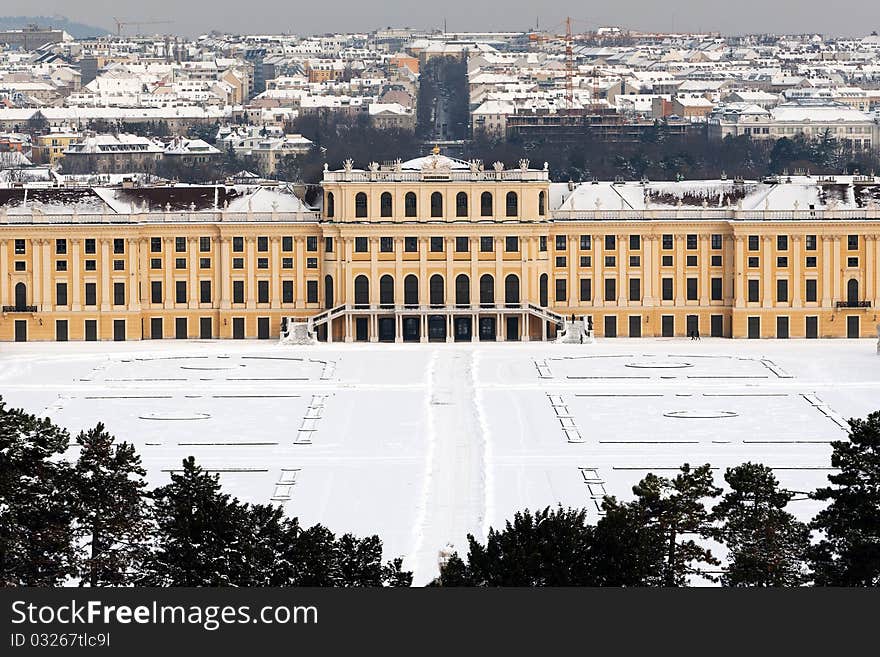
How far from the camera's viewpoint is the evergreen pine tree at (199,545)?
3444 cm

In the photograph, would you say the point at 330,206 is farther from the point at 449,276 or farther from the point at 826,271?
the point at 826,271

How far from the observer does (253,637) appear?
22.9 m

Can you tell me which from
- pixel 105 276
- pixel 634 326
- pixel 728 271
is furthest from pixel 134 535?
pixel 728 271

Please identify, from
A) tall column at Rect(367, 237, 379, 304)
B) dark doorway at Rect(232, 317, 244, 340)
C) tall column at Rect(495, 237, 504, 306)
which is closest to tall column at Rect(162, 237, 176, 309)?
dark doorway at Rect(232, 317, 244, 340)

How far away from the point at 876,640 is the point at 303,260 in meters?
66.5

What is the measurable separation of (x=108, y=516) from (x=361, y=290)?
51.6m

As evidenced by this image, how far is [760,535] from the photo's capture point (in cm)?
3594

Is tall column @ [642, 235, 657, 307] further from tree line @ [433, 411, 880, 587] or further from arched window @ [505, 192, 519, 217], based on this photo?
tree line @ [433, 411, 880, 587]

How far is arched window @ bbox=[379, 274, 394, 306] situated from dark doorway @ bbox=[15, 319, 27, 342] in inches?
493

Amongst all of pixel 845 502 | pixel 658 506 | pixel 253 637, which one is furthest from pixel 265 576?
pixel 253 637

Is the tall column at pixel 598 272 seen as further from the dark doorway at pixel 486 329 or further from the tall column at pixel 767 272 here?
the tall column at pixel 767 272

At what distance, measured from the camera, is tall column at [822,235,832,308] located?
8769 centimetres

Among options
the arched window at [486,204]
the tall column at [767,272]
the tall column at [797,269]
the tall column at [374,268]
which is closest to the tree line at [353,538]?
the tall column at [374,268]

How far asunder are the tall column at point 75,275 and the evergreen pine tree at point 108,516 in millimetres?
49785
